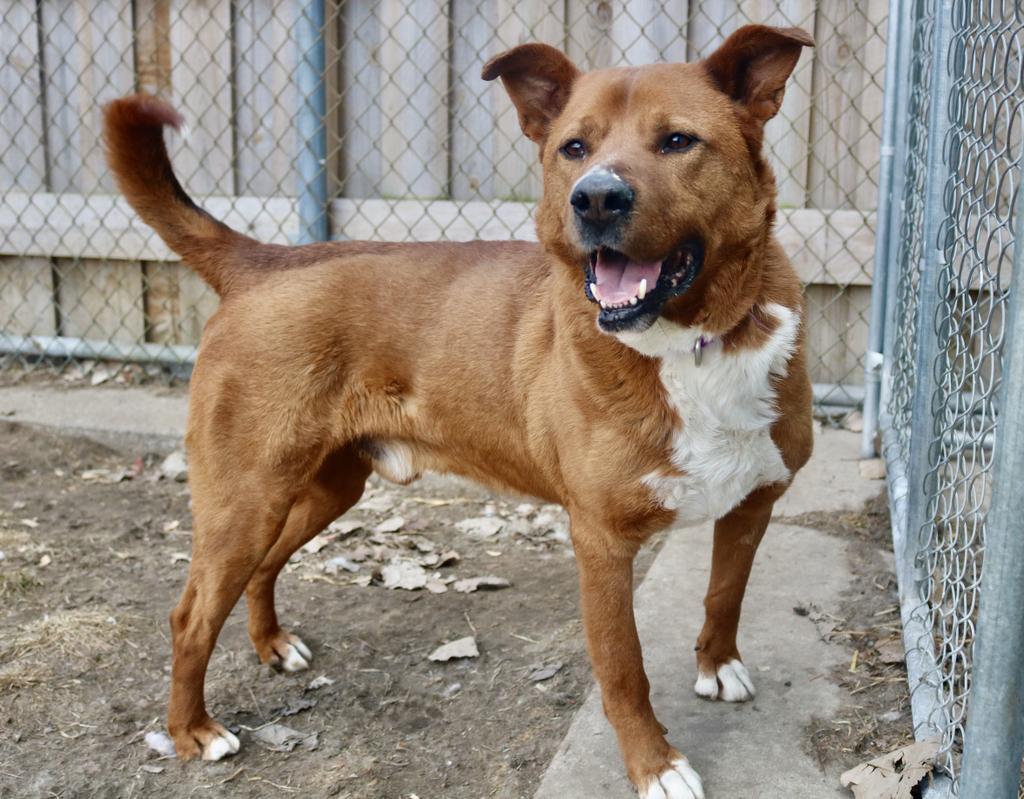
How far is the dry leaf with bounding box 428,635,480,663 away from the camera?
3.69 metres

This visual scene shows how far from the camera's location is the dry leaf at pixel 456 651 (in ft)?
12.1

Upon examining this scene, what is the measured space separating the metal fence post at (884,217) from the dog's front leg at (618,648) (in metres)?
2.30

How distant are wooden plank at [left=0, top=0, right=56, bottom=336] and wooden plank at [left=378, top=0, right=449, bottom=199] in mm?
2105

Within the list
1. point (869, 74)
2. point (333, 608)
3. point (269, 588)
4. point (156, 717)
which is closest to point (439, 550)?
point (333, 608)

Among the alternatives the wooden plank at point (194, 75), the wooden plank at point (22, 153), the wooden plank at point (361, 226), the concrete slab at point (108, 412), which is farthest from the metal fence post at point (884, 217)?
the wooden plank at point (22, 153)

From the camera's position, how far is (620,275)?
8.52 feet

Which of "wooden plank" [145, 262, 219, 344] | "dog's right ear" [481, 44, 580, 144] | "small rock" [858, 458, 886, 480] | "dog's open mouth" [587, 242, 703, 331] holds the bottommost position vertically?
"small rock" [858, 458, 886, 480]

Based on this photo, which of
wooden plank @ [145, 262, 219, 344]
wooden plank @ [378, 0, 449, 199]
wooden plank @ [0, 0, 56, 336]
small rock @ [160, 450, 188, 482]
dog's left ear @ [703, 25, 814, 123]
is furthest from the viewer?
wooden plank @ [0, 0, 56, 336]

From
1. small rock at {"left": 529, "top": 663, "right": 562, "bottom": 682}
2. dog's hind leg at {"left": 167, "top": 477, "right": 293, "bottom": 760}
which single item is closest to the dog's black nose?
dog's hind leg at {"left": 167, "top": 477, "right": 293, "bottom": 760}

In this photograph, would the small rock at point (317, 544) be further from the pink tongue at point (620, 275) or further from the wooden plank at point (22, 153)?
the wooden plank at point (22, 153)

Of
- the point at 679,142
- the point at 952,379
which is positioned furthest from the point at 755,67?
the point at 952,379

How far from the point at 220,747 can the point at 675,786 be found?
131cm

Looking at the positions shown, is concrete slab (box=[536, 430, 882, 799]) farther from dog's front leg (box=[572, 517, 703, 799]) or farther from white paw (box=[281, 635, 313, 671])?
white paw (box=[281, 635, 313, 671])

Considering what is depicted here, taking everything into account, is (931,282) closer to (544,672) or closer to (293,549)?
(544,672)
